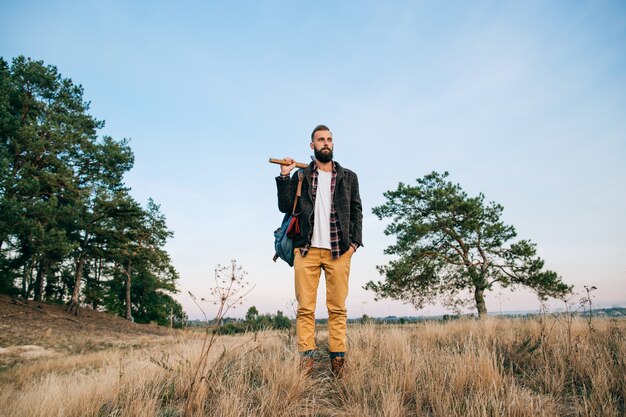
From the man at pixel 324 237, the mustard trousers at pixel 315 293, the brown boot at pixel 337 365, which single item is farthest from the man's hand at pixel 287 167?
the brown boot at pixel 337 365

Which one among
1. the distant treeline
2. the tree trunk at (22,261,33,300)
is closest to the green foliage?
the distant treeline

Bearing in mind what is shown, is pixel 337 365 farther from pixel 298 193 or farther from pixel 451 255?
pixel 451 255

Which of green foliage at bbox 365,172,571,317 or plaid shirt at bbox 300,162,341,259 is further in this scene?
green foliage at bbox 365,172,571,317

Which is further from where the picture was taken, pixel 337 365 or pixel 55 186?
pixel 55 186

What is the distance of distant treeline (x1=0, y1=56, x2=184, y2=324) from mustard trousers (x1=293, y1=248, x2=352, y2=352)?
471 inches

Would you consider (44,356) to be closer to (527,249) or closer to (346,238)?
(346,238)

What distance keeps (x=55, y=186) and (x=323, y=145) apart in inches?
734

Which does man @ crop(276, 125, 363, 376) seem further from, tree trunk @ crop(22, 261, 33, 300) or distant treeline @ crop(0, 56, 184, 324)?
tree trunk @ crop(22, 261, 33, 300)

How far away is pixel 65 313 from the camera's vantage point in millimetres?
17703

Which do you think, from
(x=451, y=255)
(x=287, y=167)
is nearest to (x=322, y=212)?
(x=287, y=167)

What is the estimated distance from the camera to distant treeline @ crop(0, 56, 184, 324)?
14781mm

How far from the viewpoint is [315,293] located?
10.4 ft

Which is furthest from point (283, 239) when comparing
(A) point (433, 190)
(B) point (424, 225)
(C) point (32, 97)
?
(C) point (32, 97)

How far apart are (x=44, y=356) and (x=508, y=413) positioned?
1154cm
